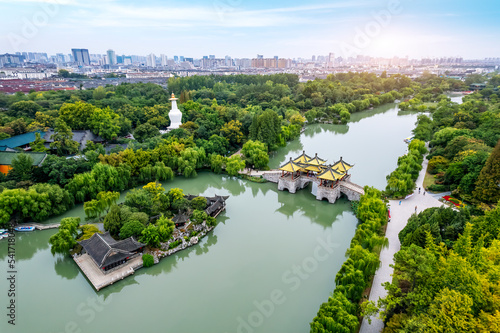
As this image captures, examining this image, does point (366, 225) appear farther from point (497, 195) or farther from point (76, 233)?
point (76, 233)

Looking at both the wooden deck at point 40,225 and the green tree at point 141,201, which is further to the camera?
the wooden deck at point 40,225

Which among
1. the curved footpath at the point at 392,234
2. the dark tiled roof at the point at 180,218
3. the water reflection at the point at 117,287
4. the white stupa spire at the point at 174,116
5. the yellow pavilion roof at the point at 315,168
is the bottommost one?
the water reflection at the point at 117,287

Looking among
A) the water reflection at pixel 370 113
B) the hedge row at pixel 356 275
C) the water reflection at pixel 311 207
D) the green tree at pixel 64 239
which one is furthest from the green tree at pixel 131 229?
the water reflection at pixel 370 113

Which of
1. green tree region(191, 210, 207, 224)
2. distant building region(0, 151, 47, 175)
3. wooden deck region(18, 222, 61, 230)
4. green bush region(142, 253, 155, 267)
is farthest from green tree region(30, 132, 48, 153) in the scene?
green bush region(142, 253, 155, 267)

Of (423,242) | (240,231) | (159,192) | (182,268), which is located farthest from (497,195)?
(159,192)

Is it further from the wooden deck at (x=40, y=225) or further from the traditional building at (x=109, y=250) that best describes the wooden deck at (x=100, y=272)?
the wooden deck at (x=40, y=225)

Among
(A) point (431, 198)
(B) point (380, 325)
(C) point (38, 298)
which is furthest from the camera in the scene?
(A) point (431, 198)

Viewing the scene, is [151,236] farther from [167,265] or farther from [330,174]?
[330,174]
